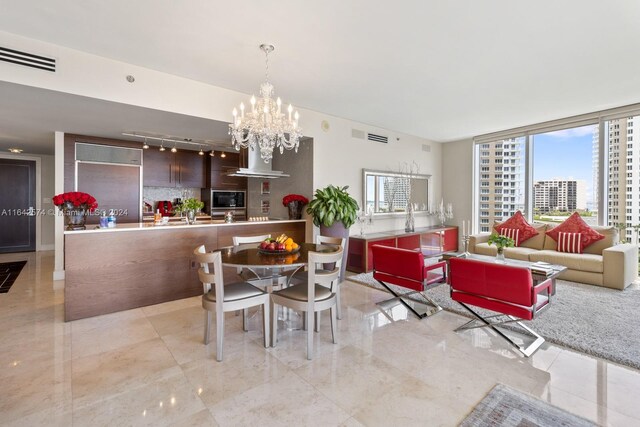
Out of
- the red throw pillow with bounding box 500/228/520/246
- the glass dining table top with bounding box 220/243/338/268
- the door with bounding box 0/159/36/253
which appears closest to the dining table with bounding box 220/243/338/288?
the glass dining table top with bounding box 220/243/338/268

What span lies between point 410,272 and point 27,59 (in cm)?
434

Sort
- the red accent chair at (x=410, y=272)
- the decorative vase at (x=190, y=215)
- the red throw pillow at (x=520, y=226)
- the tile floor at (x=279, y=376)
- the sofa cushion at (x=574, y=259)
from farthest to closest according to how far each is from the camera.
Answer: the red throw pillow at (x=520, y=226), the sofa cushion at (x=574, y=259), the decorative vase at (x=190, y=215), the red accent chair at (x=410, y=272), the tile floor at (x=279, y=376)

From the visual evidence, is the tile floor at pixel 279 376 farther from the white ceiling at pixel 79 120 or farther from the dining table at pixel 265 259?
the white ceiling at pixel 79 120

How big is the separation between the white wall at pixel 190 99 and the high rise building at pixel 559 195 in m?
2.63

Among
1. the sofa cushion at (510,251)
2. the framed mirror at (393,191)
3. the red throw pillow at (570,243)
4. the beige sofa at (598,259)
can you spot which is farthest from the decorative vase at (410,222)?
the red throw pillow at (570,243)

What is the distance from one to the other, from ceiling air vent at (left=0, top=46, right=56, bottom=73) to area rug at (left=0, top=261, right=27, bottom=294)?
131 inches

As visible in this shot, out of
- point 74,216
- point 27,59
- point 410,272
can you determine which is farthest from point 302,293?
point 27,59

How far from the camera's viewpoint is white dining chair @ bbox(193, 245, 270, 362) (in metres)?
2.52

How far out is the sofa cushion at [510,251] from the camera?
204 inches

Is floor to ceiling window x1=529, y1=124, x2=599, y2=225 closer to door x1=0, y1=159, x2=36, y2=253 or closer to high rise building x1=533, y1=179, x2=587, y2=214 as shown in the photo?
high rise building x1=533, y1=179, x2=587, y2=214

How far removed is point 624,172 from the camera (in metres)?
5.09

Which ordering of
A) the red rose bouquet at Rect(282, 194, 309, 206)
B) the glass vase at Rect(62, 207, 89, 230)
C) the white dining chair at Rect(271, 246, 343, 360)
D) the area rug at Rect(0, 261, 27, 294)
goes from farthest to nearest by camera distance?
the red rose bouquet at Rect(282, 194, 309, 206) → the area rug at Rect(0, 261, 27, 294) → the glass vase at Rect(62, 207, 89, 230) → the white dining chair at Rect(271, 246, 343, 360)

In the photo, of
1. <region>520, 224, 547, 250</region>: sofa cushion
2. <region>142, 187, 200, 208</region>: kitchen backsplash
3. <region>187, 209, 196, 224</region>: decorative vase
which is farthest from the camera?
<region>142, 187, 200, 208</region>: kitchen backsplash

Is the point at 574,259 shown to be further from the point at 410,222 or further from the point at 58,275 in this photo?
the point at 58,275
